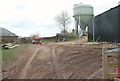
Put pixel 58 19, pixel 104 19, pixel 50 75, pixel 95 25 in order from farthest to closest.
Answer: pixel 58 19 < pixel 95 25 < pixel 104 19 < pixel 50 75

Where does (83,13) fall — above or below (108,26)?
above

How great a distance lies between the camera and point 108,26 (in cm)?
2700

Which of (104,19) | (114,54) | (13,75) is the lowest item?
(13,75)

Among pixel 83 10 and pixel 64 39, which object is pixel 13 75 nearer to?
pixel 83 10

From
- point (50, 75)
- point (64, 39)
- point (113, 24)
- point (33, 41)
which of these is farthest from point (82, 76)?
point (64, 39)

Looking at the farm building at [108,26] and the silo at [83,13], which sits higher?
the silo at [83,13]

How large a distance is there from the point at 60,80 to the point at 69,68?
2500 millimetres

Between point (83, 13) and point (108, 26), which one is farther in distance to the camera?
point (83, 13)

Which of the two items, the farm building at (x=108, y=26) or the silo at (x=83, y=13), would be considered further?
the silo at (x=83, y=13)

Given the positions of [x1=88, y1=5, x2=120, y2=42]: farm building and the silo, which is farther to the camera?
the silo

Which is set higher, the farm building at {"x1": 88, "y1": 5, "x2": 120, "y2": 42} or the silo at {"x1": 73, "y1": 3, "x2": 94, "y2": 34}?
the silo at {"x1": 73, "y1": 3, "x2": 94, "y2": 34}

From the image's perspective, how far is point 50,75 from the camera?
12727mm

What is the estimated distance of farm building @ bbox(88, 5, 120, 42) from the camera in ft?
78.7

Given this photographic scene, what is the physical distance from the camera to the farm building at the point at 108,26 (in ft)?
78.7
